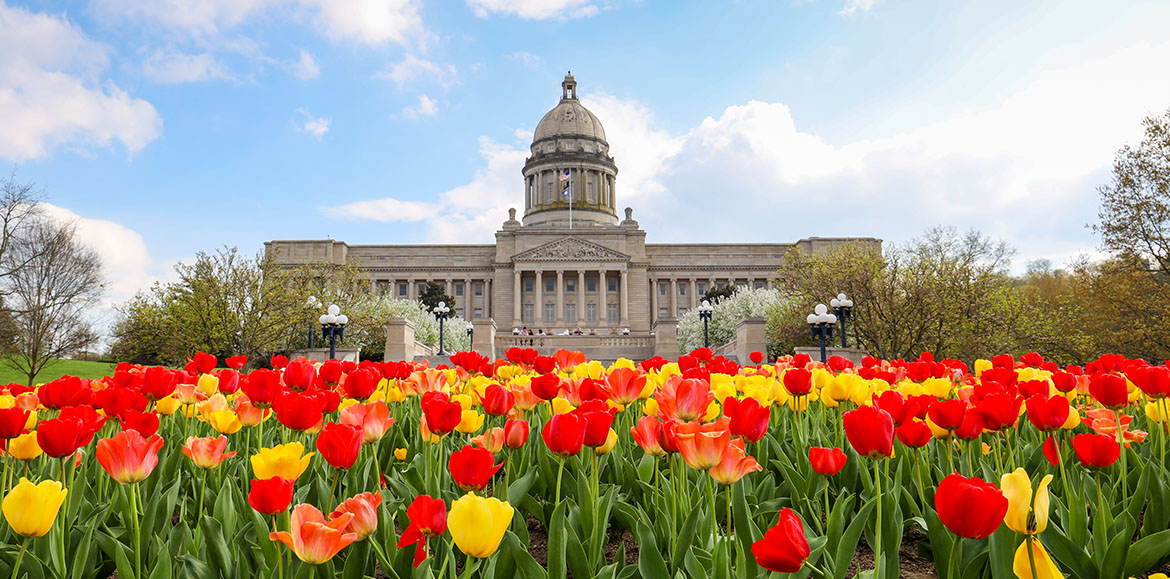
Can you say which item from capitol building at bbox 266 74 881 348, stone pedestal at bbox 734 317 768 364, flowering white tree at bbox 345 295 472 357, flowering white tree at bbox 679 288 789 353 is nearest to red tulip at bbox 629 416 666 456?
Answer: stone pedestal at bbox 734 317 768 364

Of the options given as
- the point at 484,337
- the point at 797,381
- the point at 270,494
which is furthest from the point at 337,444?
the point at 484,337

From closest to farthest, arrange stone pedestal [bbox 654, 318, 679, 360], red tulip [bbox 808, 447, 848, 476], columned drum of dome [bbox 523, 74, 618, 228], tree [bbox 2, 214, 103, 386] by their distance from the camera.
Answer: red tulip [bbox 808, 447, 848, 476] → tree [bbox 2, 214, 103, 386] → stone pedestal [bbox 654, 318, 679, 360] → columned drum of dome [bbox 523, 74, 618, 228]

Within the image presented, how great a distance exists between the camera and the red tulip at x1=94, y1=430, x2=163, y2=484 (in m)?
1.82

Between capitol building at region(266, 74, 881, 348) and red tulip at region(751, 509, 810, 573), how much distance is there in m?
62.7

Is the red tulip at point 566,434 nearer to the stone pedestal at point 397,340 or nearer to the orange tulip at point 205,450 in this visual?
the orange tulip at point 205,450

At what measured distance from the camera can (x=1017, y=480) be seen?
1.31 metres

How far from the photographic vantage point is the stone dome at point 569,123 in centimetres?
8875

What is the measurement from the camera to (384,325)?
3388 cm

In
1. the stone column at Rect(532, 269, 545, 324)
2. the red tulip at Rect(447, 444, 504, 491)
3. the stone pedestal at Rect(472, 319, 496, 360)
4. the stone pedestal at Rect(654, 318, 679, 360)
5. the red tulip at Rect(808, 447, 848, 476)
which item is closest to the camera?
the red tulip at Rect(447, 444, 504, 491)

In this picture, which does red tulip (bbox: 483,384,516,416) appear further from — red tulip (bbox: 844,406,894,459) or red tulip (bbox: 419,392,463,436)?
red tulip (bbox: 844,406,894,459)

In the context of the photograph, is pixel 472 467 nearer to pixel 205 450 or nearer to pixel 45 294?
pixel 205 450

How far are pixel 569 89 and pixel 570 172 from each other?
63.4ft

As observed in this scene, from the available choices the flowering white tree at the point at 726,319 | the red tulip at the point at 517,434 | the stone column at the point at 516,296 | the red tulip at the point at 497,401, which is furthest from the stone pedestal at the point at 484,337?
the stone column at the point at 516,296

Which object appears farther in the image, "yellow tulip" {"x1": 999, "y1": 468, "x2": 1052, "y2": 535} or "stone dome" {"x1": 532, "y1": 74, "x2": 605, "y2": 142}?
"stone dome" {"x1": 532, "y1": 74, "x2": 605, "y2": 142}
